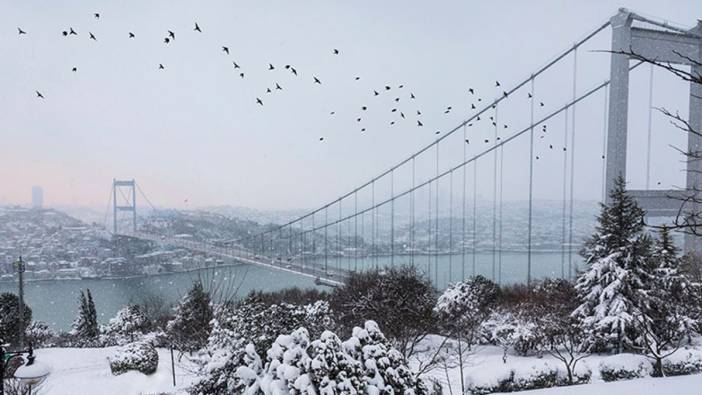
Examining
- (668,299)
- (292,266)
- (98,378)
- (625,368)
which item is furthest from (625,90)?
(292,266)

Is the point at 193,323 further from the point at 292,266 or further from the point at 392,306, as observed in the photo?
the point at 292,266

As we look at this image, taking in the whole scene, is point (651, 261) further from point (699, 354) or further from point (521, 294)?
point (521, 294)

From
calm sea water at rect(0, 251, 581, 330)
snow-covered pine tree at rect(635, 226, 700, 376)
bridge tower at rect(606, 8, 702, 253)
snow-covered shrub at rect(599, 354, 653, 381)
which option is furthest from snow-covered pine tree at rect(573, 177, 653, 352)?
calm sea water at rect(0, 251, 581, 330)

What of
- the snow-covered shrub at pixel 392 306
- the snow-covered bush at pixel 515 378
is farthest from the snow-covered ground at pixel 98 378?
the snow-covered bush at pixel 515 378

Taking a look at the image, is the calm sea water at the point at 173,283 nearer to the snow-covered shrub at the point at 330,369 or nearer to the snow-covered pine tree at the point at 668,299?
the snow-covered pine tree at the point at 668,299

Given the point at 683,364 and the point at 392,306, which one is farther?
the point at 392,306

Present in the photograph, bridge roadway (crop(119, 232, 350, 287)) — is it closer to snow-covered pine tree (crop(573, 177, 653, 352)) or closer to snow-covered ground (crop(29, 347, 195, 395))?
snow-covered ground (crop(29, 347, 195, 395))

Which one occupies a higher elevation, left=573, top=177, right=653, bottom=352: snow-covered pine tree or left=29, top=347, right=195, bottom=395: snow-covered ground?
left=573, top=177, right=653, bottom=352: snow-covered pine tree
